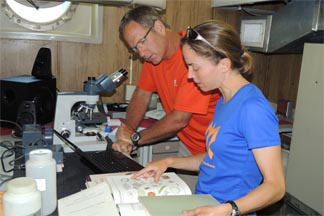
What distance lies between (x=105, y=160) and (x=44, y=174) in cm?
51

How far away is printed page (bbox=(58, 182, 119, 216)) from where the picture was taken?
954mm

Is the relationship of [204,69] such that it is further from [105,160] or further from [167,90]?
[167,90]

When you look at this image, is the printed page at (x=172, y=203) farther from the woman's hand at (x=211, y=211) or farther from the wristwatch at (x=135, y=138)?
the wristwatch at (x=135, y=138)

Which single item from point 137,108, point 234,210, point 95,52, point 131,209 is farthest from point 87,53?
point 234,210

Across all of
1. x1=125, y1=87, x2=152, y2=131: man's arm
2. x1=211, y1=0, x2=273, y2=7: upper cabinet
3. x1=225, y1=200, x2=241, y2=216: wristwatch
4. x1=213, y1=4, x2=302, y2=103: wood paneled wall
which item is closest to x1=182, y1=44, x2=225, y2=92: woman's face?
x1=225, y1=200, x2=241, y2=216: wristwatch

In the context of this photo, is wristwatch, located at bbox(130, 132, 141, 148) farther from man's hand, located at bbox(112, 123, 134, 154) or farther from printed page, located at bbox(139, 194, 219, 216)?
printed page, located at bbox(139, 194, 219, 216)

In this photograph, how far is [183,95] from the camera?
66.9 inches

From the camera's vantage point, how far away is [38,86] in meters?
2.05

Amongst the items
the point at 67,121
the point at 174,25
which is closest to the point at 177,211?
the point at 67,121

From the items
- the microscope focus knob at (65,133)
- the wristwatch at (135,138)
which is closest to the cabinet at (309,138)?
the wristwatch at (135,138)

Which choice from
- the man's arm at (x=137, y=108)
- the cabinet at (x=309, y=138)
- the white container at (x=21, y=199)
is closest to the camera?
the white container at (x=21, y=199)

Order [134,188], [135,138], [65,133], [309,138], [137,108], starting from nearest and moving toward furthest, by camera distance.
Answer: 1. [134,188]
2. [65,133]
3. [135,138]
4. [137,108]
5. [309,138]

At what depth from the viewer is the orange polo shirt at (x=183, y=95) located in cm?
170

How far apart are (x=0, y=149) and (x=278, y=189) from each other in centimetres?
136
